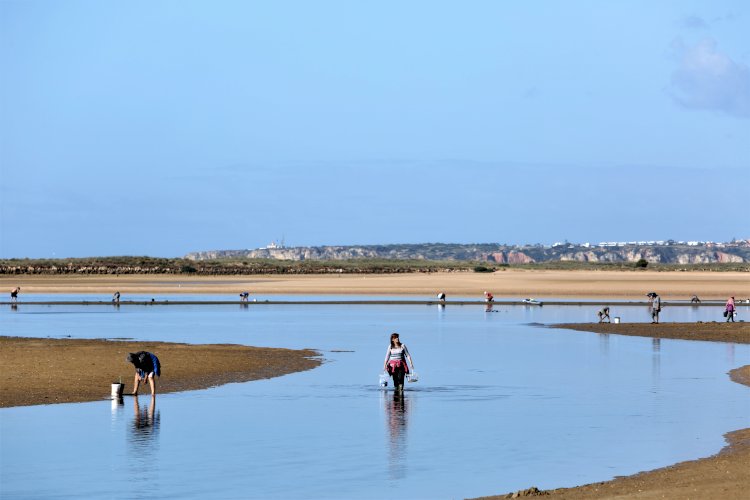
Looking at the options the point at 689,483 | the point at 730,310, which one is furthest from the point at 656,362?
the point at 730,310

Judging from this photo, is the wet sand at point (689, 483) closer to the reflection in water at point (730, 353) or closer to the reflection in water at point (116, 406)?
the reflection in water at point (116, 406)

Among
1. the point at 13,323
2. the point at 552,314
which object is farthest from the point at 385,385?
the point at 552,314

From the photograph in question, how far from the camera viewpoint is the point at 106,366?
34500mm

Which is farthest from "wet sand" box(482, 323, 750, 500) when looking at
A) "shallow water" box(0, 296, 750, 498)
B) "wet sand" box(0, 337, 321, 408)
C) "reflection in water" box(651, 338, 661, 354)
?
"reflection in water" box(651, 338, 661, 354)

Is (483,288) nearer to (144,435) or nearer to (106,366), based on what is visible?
(106,366)

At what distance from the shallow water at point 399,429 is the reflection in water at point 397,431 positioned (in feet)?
0.21

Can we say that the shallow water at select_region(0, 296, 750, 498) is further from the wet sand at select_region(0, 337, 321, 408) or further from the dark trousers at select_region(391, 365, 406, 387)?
the wet sand at select_region(0, 337, 321, 408)

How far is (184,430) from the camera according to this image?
22.1 meters

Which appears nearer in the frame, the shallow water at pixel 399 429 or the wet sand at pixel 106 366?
the shallow water at pixel 399 429

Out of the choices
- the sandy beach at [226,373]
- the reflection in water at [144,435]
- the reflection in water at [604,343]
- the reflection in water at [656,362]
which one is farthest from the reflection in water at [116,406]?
the reflection in water at [604,343]

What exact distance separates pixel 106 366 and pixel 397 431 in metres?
A: 14.7

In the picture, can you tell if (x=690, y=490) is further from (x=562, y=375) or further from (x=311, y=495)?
(x=562, y=375)

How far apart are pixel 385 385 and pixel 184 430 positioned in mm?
9139

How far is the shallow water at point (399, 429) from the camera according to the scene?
17.3m
